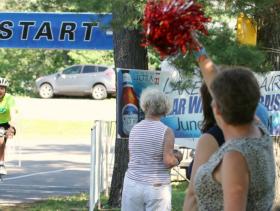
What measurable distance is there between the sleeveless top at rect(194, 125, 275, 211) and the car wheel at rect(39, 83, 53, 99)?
115 feet

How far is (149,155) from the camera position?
6918mm

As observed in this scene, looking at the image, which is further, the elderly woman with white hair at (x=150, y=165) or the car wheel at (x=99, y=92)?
the car wheel at (x=99, y=92)

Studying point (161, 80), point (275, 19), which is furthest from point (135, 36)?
Answer: point (275, 19)

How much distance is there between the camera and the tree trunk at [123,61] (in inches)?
472

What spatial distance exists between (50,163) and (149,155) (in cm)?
1411

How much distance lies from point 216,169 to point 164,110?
126 inches

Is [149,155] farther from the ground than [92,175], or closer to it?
farther from the ground

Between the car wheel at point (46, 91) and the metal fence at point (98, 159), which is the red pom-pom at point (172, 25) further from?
the car wheel at point (46, 91)

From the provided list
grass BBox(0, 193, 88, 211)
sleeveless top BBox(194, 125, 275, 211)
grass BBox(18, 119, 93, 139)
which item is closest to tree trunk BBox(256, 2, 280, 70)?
grass BBox(0, 193, 88, 211)

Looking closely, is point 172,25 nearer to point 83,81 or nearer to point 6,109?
point 6,109

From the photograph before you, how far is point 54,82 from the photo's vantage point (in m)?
38.3

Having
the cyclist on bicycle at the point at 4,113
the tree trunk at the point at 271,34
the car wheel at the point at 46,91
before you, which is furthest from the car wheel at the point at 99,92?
the tree trunk at the point at 271,34


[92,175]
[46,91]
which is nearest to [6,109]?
[92,175]

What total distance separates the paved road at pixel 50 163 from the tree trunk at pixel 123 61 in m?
2.06
